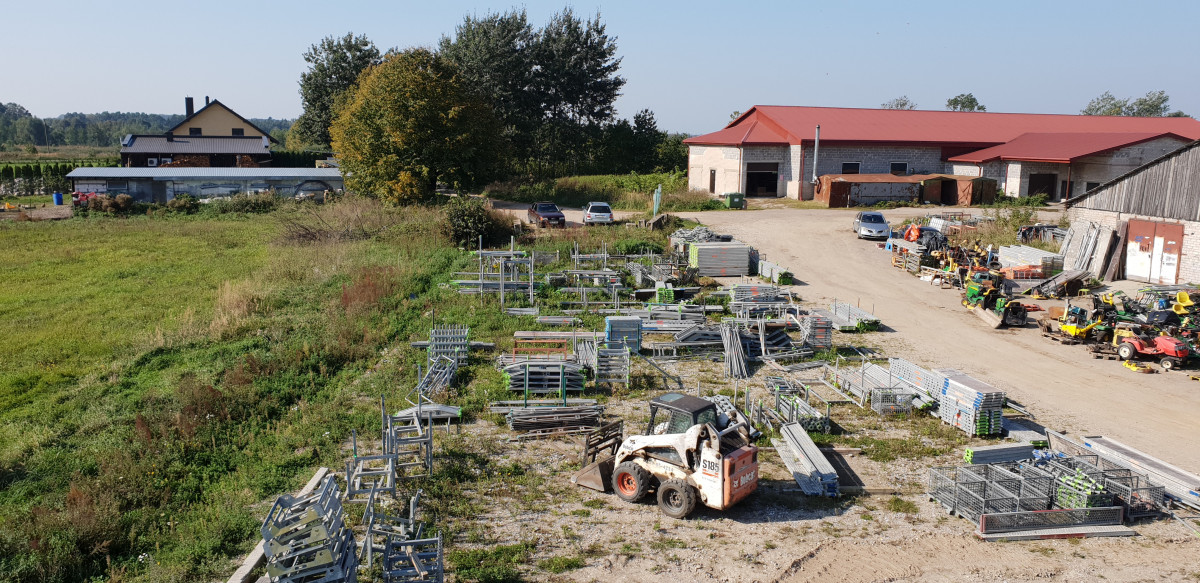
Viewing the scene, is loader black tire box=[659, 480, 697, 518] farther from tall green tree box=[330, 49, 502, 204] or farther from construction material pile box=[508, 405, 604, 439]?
tall green tree box=[330, 49, 502, 204]

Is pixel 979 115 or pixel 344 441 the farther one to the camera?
pixel 979 115

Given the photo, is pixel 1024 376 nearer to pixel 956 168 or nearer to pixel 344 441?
pixel 344 441

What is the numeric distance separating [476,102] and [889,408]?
32.7m

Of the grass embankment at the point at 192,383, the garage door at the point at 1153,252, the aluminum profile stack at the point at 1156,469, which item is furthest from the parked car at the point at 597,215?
the aluminum profile stack at the point at 1156,469

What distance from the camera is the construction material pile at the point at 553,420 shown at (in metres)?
13.4

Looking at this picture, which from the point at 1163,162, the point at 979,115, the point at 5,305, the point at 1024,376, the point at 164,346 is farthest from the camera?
the point at 979,115

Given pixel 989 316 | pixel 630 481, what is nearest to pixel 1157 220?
pixel 989 316

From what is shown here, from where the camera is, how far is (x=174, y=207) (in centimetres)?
4428

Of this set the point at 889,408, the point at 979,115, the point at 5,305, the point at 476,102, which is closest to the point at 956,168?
the point at 979,115

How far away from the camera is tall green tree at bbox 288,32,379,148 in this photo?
67875 millimetres

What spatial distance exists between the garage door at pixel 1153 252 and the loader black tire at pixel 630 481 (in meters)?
21.5

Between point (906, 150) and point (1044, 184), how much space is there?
7.59 meters

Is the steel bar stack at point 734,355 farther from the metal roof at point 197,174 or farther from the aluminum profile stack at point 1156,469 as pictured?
the metal roof at point 197,174

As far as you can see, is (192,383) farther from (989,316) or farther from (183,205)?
(183,205)
